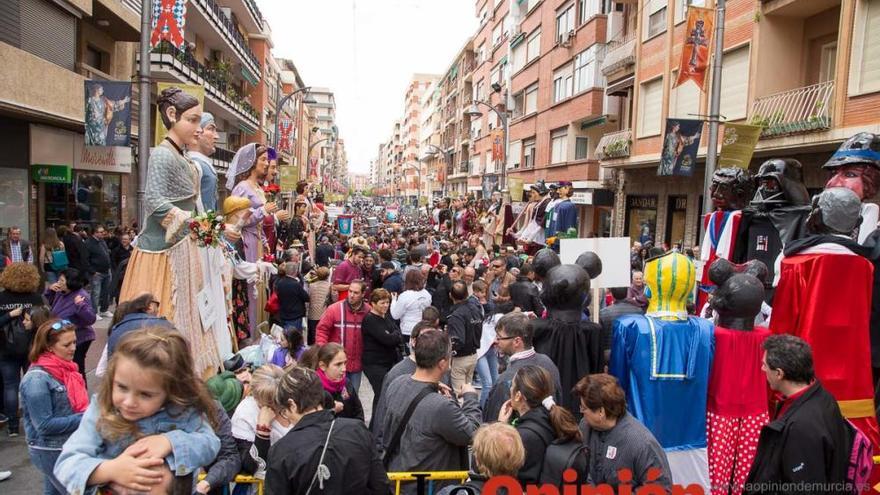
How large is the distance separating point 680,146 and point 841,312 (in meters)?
11.3

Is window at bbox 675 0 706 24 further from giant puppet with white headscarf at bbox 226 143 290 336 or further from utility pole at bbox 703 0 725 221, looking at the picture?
giant puppet with white headscarf at bbox 226 143 290 336

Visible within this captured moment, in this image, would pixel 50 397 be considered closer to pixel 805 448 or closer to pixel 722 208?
pixel 805 448

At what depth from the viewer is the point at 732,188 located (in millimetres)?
5754

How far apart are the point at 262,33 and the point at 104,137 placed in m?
31.5

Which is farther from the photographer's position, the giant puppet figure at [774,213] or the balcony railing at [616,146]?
the balcony railing at [616,146]

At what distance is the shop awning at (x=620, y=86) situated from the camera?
2262cm

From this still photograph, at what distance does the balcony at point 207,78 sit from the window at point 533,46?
1588cm

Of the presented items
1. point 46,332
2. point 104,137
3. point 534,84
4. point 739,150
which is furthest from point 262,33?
point 46,332

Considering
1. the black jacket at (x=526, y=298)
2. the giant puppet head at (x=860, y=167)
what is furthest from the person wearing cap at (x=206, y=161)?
the giant puppet head at (x=860, y=167)

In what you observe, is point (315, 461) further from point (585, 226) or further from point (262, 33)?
point (262, 33)

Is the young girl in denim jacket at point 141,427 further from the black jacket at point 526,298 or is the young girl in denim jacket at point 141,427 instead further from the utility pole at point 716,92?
the utility pole at point 716,92

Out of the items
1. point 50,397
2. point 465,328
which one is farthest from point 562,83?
point 50,397

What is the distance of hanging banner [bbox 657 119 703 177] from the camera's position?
45.8 feet

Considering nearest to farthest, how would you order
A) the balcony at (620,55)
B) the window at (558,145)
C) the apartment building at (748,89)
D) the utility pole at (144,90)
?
the utility pole at (144,90) < the apartment building at (748,89) < the balcony at (620,55) < the window at (558,145)
